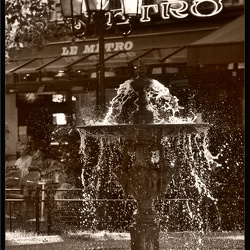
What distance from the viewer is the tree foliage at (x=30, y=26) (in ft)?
16.6

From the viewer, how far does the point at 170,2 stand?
18.0 ft

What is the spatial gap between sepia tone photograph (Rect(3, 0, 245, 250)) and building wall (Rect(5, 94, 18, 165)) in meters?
0.01

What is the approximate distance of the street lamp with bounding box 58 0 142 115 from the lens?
5059 mm

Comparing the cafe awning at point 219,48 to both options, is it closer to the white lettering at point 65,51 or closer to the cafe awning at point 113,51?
the cafe awning at point 113,51

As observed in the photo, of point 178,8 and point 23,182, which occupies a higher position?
point 178,8

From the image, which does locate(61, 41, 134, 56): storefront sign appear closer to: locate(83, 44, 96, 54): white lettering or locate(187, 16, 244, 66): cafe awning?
locate(83, 44, 96, 54): white lettering

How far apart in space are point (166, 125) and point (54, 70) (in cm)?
164

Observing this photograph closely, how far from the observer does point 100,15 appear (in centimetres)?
511

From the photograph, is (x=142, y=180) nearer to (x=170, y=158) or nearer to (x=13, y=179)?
(x=13, y=179)

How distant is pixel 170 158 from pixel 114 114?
0.66 metres

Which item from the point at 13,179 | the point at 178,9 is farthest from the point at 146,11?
the point at 13,179

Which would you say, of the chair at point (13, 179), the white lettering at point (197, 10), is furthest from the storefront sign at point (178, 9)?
the chair at point (13, 179)

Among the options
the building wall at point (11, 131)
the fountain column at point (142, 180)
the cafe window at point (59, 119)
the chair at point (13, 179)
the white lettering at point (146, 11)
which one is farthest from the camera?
the cafe window at point (59, 119)

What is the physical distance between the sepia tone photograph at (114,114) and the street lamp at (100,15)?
1 cm
